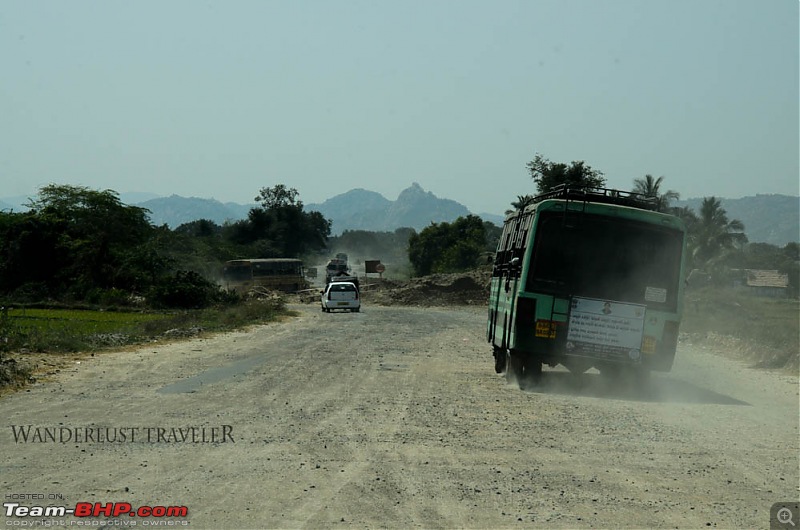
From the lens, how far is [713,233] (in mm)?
84500

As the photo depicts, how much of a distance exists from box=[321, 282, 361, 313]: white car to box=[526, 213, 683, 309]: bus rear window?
110 feet

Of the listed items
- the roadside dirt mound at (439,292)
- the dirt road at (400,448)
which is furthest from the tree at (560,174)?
the dirt road at (400,448)

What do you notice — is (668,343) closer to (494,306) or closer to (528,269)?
(528,269)

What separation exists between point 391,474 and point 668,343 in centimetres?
756

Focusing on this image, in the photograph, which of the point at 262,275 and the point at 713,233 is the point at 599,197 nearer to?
the point at 262,275

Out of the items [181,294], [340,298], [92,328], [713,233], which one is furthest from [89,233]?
[713,233]

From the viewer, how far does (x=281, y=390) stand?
44.9 ft

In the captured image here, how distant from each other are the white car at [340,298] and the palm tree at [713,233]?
47281mm

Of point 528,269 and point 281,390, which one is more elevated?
point 528,269

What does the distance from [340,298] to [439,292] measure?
746 inches

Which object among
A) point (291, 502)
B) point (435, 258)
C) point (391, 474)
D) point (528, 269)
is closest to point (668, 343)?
point (528, 269)

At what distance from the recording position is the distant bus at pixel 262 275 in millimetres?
64500

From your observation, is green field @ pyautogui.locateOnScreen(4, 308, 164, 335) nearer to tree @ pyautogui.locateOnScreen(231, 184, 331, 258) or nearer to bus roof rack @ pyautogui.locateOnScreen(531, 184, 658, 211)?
bus roof rack @ pyautogui.locateOnScreen(531, 184, 658, 211)

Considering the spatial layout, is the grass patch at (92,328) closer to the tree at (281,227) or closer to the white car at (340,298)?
the white car at (340,298)
